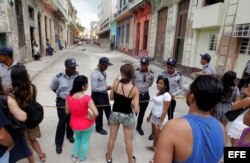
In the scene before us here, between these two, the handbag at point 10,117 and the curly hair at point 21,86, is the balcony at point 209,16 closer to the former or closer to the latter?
the curly hair at point 21,86

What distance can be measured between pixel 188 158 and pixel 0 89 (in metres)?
1.75

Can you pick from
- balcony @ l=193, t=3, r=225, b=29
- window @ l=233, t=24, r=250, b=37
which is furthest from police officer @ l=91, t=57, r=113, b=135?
balcony @ l=193, t=3, r=225, b=29

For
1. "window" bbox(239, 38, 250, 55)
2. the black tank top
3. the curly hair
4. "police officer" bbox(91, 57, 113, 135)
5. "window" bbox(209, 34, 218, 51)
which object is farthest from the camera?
"window" bbox(209, 34, 218, 51)

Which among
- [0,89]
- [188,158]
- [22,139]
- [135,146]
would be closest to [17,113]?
[0,89]

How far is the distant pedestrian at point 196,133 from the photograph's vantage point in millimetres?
1102

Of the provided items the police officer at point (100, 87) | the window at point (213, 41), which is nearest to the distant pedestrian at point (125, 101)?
the police officer at point (100, 87)

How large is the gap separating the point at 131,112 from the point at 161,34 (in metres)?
11.8

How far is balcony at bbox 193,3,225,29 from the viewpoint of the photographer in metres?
7.40

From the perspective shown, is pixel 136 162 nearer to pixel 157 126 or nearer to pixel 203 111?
pixel 157 126

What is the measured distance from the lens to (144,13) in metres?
17.4

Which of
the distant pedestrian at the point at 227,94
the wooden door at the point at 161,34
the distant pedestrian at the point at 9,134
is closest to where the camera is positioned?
the distant pedestrian at the point at 9,134

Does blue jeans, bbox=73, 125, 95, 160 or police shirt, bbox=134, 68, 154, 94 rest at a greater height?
police shirt, bbox=134, 68, 154, 94

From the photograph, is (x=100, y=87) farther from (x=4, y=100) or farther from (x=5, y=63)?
(x=4, y=100)

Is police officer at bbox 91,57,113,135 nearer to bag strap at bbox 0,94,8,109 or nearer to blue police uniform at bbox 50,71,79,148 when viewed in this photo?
blue police uniform at bbox 50,71,79,148
